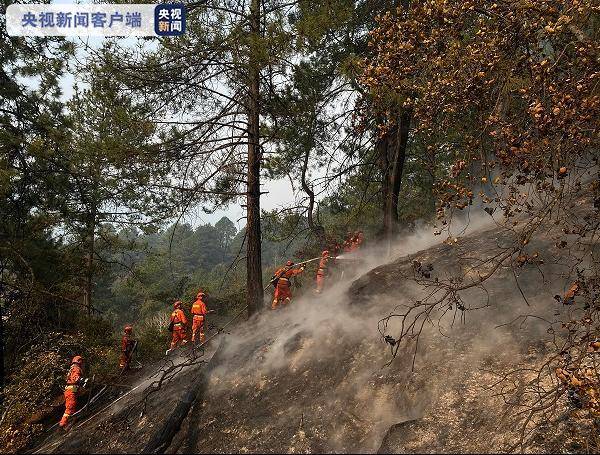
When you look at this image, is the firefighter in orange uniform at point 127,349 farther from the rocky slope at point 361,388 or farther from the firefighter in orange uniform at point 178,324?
the rocky slope at point 361,388

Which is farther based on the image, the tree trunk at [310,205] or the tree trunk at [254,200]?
the tree trunk at [310,205]

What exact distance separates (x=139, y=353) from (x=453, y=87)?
13.2 m

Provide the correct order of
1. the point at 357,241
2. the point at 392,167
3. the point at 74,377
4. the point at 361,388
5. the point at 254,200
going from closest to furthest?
Result: 1. the point at 361,388
2. the point at 74,377
3. the point at 254,200
4. the point at 392,167
5. the point at 357,241

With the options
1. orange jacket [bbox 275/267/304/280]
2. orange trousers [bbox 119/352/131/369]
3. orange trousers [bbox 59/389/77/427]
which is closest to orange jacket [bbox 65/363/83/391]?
orange trousers [bbox 59/389/77/427]

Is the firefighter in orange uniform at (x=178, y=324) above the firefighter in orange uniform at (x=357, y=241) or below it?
below

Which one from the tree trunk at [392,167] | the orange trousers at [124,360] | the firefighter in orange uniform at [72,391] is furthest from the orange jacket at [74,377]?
the tree trunk at [392,167]

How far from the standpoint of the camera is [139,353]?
13359 mm

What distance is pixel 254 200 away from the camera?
9.58 m

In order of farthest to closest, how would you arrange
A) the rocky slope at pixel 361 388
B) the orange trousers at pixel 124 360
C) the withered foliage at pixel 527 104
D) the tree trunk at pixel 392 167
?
the orange trousers at pixel 124 360 < the tree trunk at pixel 392 167 < the rocky slope at pixel 361 388 < the withered foliage at pixel 527 104

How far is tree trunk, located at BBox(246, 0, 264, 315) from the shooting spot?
30.4 feet

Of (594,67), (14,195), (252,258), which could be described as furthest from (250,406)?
(14,195)

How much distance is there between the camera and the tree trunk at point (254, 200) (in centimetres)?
927

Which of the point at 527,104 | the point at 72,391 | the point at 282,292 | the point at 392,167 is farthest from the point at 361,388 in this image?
the point at 392,167

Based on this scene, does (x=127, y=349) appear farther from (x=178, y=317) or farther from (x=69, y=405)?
(x=69, y=405)
